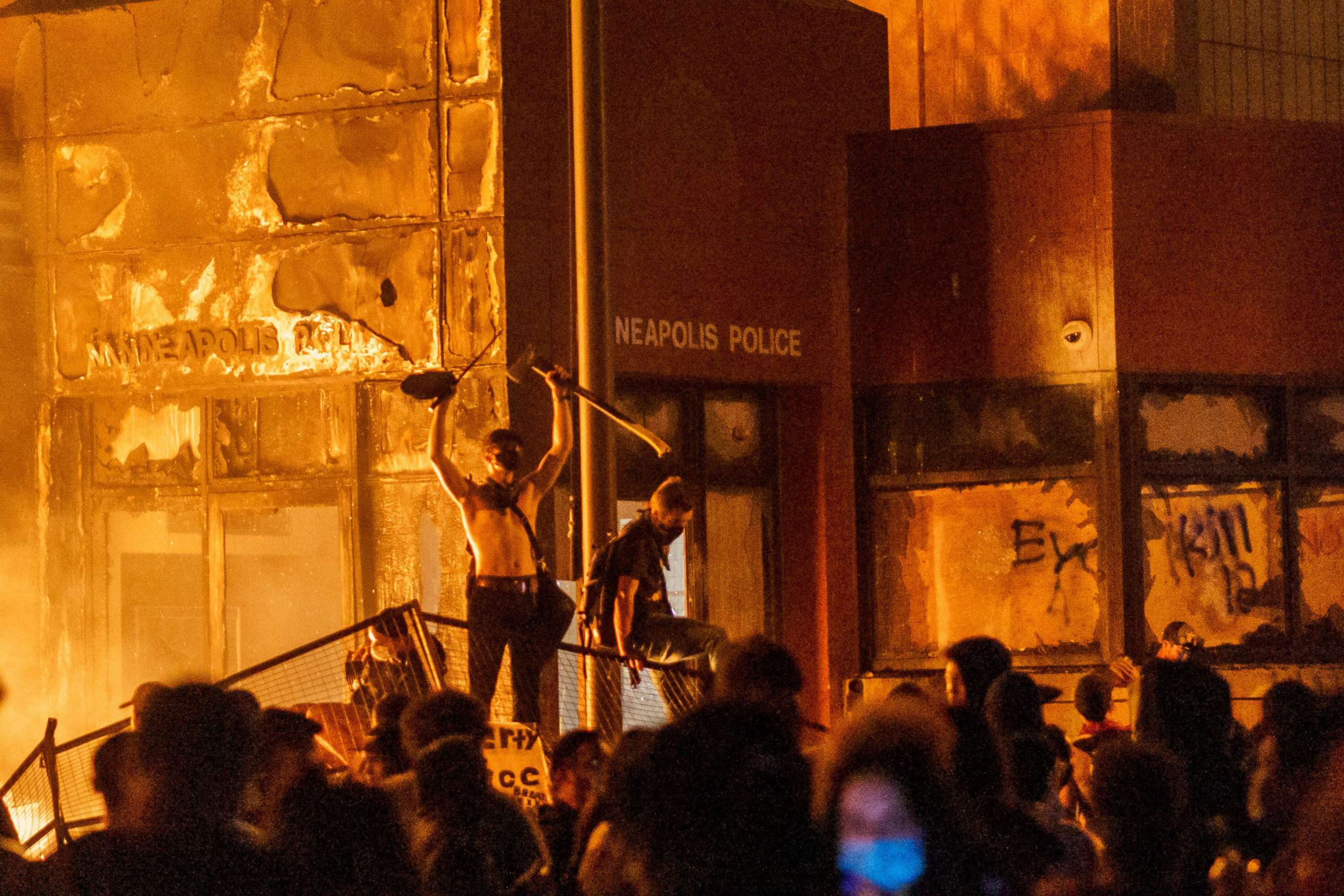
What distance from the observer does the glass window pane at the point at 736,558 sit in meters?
14.4

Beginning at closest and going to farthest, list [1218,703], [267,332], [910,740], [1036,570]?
1. [910,740]
2. [1218,703]
3. [267,332]
4. [1036,570]

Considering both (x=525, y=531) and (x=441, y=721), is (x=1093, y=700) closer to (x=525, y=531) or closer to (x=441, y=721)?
(x=525, y=531)

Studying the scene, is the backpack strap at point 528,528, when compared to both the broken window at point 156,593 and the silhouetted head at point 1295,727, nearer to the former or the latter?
the broken window at point 156,593

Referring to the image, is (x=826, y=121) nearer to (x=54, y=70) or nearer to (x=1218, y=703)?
(x=54, y=70)

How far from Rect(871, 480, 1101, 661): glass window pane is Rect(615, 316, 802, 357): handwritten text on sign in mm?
1526

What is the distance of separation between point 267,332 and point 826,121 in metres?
4.77

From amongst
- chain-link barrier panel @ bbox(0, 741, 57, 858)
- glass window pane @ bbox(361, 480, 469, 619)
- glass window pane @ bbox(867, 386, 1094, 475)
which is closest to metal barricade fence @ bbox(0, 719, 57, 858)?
chain-link barrier panel @ bbox(0, 741, 57, 858)

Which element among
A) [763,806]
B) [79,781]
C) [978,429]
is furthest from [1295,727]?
[978,429]

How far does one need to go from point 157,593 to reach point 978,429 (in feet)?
21.0

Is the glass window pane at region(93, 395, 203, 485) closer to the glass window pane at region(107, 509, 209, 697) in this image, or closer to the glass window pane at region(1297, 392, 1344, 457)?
the glass window pane at region(107, 509, 209, 697)

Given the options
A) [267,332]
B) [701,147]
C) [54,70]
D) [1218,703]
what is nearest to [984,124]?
[701,147]

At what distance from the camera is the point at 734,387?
14570mm

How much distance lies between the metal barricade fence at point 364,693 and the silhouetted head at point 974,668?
3.36 meters

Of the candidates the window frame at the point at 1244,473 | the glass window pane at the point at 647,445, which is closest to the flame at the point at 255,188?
the glass window pane at the point at 647,445
